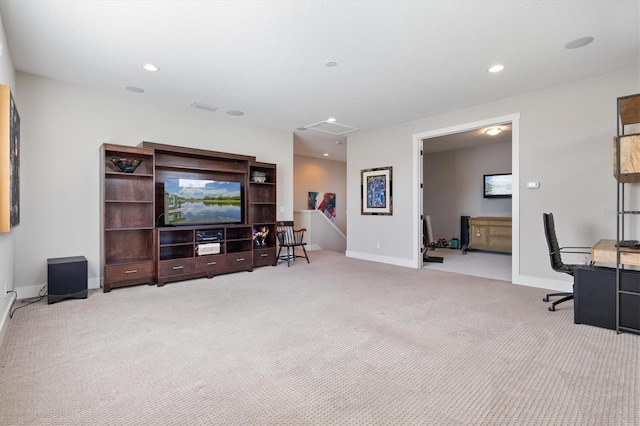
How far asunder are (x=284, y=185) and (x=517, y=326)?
478 centimetres

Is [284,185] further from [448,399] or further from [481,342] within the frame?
[448,399]

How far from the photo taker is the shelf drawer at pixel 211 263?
4791mm

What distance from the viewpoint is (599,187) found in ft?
12.7

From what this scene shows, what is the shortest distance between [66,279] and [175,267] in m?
1.23

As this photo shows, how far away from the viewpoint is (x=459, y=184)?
8.77m

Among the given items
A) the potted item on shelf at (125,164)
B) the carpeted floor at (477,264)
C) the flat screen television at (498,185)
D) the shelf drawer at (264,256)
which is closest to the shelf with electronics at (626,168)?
the carpeted floor at (477,264)

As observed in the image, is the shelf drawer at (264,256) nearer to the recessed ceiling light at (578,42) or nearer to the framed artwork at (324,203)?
the framed artwork at (324,203)

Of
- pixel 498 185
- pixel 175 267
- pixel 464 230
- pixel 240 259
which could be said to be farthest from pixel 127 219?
pixel 498 185

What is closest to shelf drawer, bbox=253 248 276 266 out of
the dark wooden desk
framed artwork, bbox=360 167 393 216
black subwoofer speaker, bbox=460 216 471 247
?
framed artwork, bbox=360 167 393 216

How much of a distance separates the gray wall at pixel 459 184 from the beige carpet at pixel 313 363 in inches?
194

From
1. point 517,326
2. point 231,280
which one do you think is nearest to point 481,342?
point 517,326

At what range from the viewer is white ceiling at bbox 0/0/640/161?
2.58m

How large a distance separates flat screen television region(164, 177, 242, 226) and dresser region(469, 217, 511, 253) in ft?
18.6

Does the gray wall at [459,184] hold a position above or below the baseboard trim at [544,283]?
above
